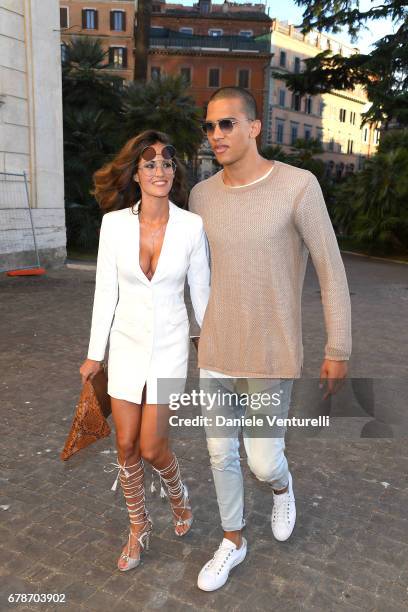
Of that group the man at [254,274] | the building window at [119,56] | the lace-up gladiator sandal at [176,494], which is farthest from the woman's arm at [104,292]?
the building window at [119,56]

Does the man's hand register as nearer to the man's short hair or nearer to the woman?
the woman

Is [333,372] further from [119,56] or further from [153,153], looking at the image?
[119,56]

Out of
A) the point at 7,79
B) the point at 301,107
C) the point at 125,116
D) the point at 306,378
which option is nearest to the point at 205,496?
the point at 306,378

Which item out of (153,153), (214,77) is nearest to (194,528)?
(153,153)

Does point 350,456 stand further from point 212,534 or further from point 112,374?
point 112,374

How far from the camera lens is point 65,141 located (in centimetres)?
1939

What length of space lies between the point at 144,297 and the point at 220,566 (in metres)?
1.40

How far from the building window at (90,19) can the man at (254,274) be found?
52734 millimetres

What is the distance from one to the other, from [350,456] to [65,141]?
17.6 meters

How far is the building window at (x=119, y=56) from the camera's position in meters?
49.2

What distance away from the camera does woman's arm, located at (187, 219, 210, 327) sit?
9.11 feet

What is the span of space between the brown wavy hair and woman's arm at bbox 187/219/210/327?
36 cm

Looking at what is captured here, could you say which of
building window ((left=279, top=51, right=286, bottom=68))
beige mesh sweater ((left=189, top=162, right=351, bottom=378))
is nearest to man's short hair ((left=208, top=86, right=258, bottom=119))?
beige mesh sweater ((left=189, top=162, right=351, bottom=378))

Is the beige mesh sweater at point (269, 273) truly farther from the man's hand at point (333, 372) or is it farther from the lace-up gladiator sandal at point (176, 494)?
the lace-up gladiator sandal at point (176, 494)
